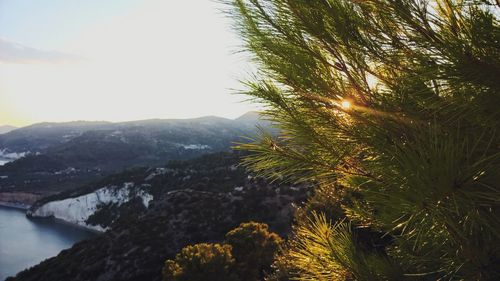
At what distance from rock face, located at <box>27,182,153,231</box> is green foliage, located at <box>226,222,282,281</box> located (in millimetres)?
60728

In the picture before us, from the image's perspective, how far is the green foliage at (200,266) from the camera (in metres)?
16.4

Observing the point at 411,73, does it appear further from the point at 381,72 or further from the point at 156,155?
the point at 156,155

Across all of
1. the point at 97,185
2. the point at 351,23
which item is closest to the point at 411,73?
the point at 351,23

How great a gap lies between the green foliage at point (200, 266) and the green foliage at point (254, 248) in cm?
184

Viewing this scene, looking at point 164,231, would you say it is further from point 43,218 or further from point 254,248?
point 43,218

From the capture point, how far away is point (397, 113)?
2.67 m

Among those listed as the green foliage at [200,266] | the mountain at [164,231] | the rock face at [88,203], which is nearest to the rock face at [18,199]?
the rock face at [88,203]

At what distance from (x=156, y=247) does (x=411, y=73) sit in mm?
35711

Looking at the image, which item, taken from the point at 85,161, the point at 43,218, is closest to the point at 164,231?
the point at 43,218

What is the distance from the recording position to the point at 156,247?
3572 cm

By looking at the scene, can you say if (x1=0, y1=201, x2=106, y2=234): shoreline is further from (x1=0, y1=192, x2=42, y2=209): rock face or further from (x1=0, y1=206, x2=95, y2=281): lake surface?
(x1=0, y1=206, x2=95, y2=281): lake surface

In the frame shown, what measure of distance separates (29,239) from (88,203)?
16.4 metres

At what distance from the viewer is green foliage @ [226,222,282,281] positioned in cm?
1939

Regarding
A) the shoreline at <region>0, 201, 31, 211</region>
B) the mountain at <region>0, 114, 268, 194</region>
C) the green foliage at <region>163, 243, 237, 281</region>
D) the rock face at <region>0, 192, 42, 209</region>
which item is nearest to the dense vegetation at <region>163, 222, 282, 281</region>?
the green foliage at <region>163, 243, 237, 281</region>
